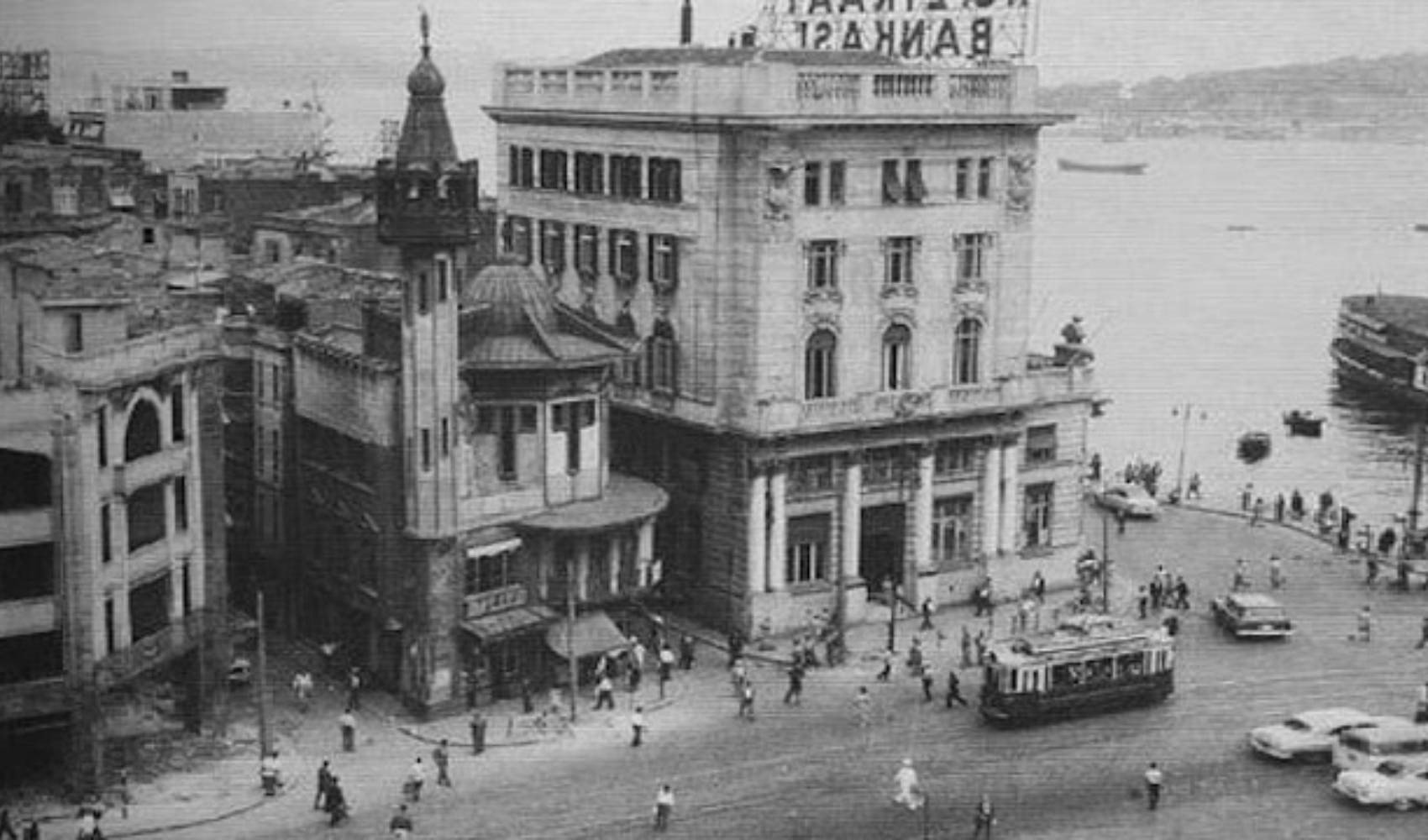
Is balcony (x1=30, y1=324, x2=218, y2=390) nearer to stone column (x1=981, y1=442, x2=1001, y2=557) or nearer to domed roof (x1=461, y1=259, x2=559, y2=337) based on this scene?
domed roof (x1=461, y1=259, x2=559, y2=337)

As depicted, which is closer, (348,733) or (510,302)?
(348,733)

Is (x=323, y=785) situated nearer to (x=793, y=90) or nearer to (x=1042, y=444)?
(x=793, y=90)

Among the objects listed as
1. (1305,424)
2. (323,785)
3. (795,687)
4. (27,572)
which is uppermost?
(27,572)

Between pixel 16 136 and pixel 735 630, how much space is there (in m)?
41.7

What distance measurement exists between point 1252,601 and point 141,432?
34.8 metres

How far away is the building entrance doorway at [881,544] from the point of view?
64.3m

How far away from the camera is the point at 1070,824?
45969 mm

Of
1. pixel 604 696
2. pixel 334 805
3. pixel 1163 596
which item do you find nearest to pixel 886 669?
pixel 604 696

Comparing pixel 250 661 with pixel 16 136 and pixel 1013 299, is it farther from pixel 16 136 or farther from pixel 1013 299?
pixel 16 136

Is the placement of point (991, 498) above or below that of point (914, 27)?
below

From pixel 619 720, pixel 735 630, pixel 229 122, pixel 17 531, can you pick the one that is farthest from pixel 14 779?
pixel 229 122

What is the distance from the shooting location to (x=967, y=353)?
65375 millimetres

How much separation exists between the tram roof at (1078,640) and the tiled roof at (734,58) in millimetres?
19235

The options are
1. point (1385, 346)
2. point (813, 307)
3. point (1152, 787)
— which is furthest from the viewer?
point (1385, 346)
